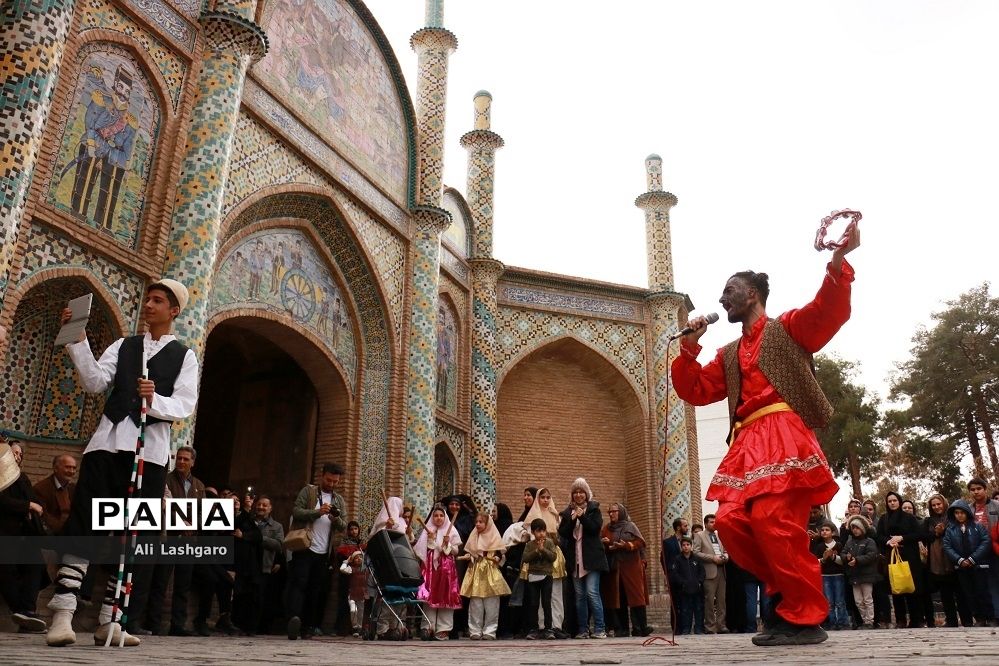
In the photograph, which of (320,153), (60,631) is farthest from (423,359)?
(60,631)

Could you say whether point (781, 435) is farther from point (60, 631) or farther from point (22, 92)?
point (22, 92)

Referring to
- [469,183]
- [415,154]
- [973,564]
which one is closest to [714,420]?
[469,183]

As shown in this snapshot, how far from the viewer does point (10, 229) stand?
21.4 feet

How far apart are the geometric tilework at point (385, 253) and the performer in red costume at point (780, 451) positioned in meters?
8.57

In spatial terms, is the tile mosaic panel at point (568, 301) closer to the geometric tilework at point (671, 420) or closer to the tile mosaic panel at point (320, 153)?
the geometric tilework at point (671, 420)

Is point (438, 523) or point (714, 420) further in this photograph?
point (714, 420)

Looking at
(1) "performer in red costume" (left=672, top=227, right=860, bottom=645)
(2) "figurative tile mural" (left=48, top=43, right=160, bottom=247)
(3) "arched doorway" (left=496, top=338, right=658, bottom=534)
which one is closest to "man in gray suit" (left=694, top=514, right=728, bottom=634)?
(1) "performer in red costume" (left=672, top=227, right=860, bottom=645)

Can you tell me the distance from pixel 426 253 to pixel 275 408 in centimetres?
355

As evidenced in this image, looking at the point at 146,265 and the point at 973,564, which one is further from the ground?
the point at 146,265

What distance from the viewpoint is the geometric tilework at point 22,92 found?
258 inches

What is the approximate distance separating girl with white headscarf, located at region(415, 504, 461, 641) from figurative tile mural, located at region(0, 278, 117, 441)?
3.58 metres

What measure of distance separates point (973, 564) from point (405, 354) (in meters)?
8.09

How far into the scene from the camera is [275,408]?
13.2m

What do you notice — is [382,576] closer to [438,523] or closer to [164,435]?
[438,523]
